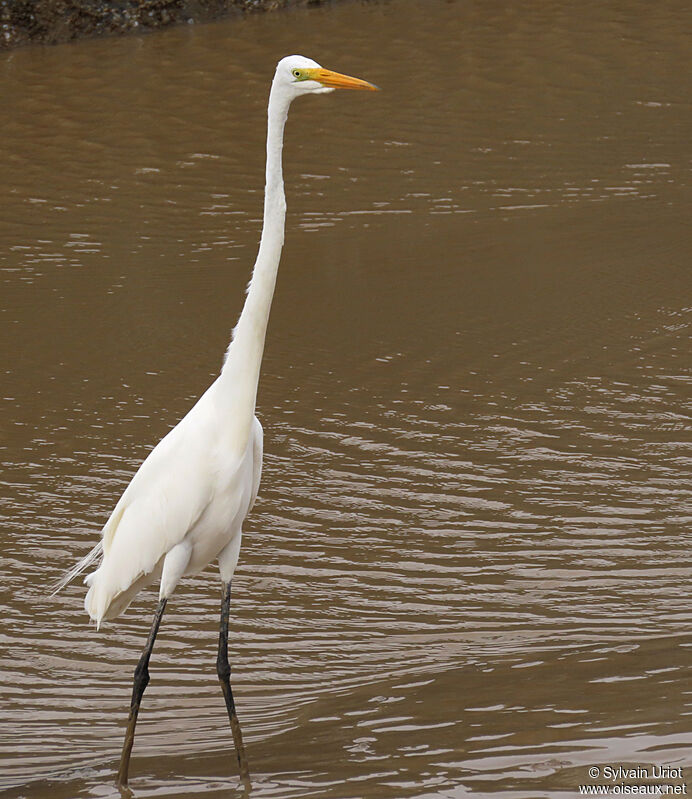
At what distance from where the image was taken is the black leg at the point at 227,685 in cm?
362

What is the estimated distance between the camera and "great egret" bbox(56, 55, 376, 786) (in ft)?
12.0

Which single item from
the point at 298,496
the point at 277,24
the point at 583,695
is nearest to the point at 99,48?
the point at 277,24

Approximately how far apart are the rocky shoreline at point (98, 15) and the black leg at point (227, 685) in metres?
11.1

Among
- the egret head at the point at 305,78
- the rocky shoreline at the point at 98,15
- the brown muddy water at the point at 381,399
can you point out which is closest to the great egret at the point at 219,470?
Result: the egret head at the point at 305,78

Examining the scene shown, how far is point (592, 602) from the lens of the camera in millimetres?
4445

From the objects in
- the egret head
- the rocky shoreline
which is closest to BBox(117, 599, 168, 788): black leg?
the egret head

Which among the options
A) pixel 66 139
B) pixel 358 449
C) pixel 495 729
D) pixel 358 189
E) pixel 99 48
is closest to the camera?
pixel 495 729

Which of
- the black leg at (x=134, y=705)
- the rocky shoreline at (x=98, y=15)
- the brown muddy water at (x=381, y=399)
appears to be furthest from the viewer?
the rocky shoreline at (x=98, y=15)

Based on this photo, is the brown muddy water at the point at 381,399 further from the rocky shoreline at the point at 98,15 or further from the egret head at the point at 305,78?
the egret head at the point at 305,78

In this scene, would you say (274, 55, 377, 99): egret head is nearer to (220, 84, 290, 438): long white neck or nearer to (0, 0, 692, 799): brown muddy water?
(220, 84, 290, 438): long white neck

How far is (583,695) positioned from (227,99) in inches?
347

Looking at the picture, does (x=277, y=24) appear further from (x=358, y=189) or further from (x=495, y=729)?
(x=495, y=729)

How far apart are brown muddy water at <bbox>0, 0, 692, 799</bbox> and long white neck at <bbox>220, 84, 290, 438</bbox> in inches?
41.8

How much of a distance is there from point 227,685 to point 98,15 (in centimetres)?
1169
